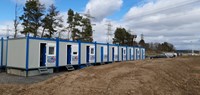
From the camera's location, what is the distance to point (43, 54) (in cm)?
1575

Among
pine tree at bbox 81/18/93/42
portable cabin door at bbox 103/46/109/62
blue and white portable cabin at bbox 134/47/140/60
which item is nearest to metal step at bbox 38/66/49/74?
portable cabin door at bbox 103/46/109/62

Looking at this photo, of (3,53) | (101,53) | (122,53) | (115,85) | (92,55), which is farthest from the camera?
(122,53)

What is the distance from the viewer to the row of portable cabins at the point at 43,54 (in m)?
14.6

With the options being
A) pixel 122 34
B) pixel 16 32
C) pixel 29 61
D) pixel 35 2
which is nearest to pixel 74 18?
pixel 35 2

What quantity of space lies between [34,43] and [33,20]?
2441 centimetres

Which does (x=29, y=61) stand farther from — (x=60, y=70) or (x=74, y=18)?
(x=74, y=18)

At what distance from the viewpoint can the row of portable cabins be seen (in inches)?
573

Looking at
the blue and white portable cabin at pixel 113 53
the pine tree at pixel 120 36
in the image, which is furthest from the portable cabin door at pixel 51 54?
the pine tree at pixel 120 36

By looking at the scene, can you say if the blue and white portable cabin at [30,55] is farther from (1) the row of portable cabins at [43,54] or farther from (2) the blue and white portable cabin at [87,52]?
(2) the blue and white portable cabin at [87,52]

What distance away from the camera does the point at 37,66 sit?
1502 centimetres

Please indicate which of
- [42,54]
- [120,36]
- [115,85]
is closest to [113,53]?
[42,54]

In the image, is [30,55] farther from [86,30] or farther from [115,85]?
[86,30]

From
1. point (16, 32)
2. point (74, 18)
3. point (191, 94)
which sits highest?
point (74, 18)

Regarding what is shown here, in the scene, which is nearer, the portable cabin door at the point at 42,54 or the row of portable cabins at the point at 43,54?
the row of portable cabins at the point at 43,54
